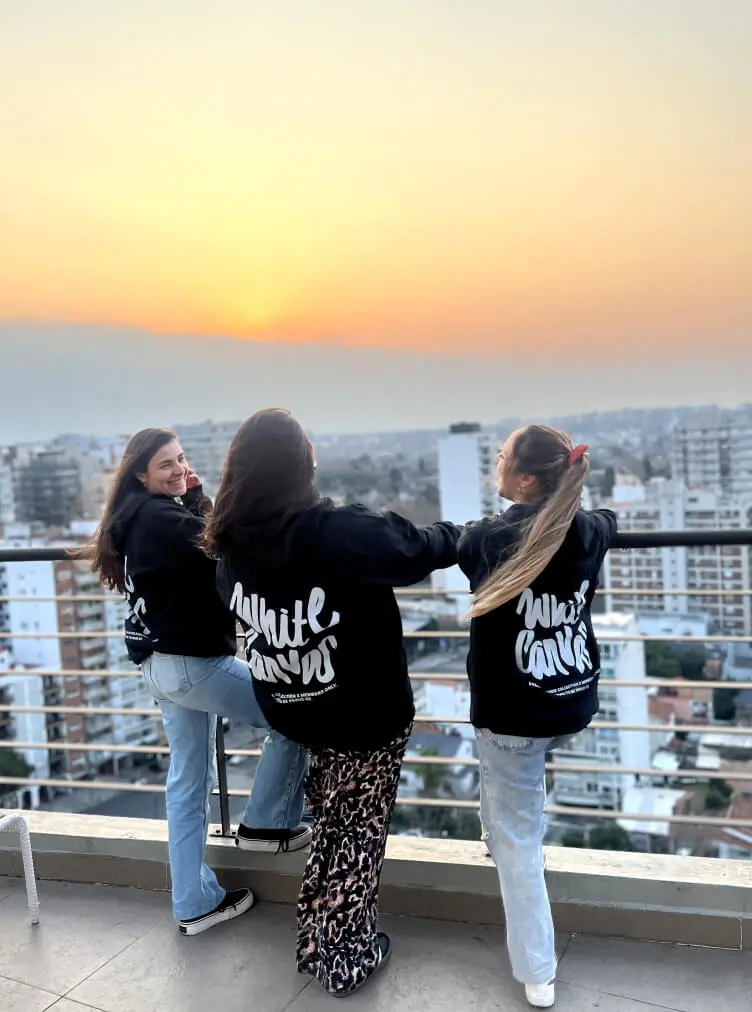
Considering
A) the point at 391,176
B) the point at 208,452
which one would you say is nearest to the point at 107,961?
the point at 208,452

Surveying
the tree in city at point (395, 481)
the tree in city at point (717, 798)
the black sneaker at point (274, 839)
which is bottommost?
the tree in city at point (717, 798)

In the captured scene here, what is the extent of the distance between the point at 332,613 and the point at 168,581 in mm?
534

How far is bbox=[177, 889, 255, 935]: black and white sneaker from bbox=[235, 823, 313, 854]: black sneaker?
13cm

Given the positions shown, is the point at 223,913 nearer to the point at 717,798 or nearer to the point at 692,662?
the point at 692,662

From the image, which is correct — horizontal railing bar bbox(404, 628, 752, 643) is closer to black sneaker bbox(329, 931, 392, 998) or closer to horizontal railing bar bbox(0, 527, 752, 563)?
horizontal railing bar bbox(0, 527, 752, 563)

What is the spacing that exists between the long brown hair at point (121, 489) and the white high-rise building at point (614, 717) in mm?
1367

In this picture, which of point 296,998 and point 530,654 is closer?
point 530,654

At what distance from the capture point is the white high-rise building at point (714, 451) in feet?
24.5

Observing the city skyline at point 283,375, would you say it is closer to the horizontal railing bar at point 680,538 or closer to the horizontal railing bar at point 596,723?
the horizontal railing bar at point 596,723

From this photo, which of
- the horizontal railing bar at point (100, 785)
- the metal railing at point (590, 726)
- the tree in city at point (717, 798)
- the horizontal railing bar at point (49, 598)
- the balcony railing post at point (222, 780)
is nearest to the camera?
the metal railing at point (590, 726)

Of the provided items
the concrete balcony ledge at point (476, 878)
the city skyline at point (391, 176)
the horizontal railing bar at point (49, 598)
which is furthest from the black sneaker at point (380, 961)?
the city skyline at point (391, 176)

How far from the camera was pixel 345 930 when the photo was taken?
209cm

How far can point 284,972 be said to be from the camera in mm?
2166

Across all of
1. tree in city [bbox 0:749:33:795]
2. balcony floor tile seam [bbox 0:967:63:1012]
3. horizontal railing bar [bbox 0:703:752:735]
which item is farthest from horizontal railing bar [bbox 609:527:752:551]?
tree in city [bbox 0:749:33:795]
